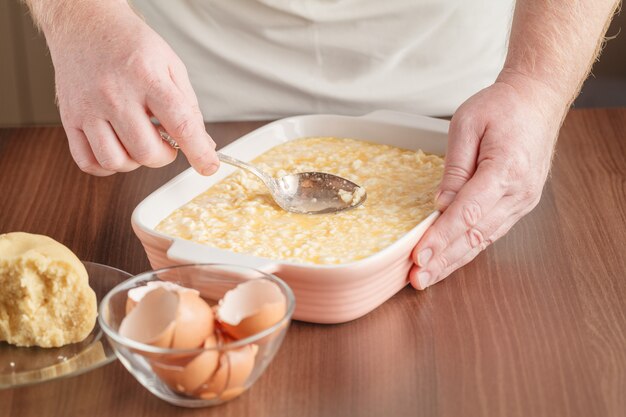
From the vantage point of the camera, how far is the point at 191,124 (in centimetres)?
135

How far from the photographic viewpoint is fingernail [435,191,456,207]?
1.39 meters

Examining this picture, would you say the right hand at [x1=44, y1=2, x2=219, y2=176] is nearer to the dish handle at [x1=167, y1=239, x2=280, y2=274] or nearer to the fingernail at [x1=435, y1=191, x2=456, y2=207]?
the dish handle at [x1=167, y1=239, x2=280, y2=274]

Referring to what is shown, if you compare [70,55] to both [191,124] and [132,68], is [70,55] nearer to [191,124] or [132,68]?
[132,68]

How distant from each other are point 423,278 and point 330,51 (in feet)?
2.54

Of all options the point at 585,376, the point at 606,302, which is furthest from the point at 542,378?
the point at 606,302

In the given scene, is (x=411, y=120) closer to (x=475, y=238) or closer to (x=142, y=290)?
(x=475, y=238)

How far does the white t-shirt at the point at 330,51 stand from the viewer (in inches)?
75.5

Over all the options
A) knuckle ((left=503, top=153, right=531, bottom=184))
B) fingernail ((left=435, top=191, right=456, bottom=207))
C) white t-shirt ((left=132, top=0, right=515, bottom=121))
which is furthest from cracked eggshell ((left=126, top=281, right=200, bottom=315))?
white t-shirt ((left=132, top=0, right=515, bottom=121))

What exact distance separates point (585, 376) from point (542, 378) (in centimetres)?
6

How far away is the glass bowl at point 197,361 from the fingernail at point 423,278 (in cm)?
29

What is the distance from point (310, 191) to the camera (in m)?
1.50

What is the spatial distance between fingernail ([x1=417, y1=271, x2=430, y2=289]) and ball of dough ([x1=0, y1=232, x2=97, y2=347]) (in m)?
0.45

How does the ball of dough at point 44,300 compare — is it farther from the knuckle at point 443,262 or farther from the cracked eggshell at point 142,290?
the knuckle at point 443,262

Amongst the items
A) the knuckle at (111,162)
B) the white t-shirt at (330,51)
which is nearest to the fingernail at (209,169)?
the knuckle at (111,162)
